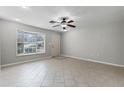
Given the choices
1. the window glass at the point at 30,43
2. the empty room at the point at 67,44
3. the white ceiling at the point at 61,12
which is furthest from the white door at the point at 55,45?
the white ceiling at the point at 61,12

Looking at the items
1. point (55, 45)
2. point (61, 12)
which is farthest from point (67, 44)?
point (61, 12)

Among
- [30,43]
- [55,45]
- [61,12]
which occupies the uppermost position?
[61,12]

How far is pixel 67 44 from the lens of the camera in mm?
7562

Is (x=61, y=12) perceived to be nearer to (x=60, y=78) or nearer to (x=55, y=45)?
(x=60, y=78)

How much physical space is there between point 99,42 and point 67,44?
2939mm

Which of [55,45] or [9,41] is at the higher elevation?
[9,41]

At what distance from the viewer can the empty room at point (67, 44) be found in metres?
3.39

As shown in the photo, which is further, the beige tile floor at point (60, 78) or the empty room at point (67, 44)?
the empty room at point (67, 44)

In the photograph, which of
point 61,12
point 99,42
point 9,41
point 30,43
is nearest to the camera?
point 61,12

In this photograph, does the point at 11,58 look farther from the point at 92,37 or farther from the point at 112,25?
the point at 112,25

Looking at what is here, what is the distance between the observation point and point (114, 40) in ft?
15.4

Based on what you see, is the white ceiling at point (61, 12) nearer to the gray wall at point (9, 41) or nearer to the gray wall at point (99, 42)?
the gray wall at point (9, 41)

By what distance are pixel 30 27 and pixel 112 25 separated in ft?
16.6
